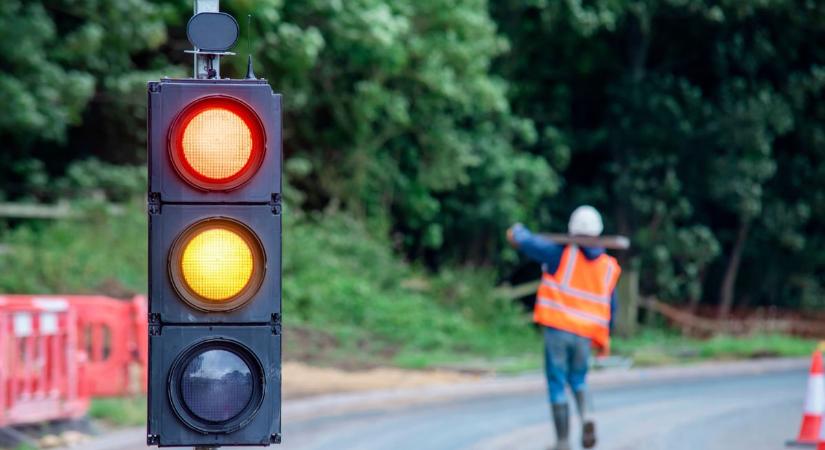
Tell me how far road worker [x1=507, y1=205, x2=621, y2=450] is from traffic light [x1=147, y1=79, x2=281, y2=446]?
21.7 ft

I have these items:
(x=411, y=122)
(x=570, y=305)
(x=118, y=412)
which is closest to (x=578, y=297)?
(x=570, y=305)

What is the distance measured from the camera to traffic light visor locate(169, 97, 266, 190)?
4246 mm

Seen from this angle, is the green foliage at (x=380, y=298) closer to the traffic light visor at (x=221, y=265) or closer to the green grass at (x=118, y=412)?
the green grass at (x=118, y=412)

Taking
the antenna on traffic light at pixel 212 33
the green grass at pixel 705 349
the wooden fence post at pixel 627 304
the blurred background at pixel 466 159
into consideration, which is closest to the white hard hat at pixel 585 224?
the antenna on traffic light at pixel 212 33

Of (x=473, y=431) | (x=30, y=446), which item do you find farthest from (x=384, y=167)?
(x=30, y=446)

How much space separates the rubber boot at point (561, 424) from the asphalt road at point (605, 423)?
3.54 ft

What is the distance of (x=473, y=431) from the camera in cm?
1313

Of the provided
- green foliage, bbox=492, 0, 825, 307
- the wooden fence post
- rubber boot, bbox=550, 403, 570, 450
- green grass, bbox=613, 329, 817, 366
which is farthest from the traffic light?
the wooden fence post

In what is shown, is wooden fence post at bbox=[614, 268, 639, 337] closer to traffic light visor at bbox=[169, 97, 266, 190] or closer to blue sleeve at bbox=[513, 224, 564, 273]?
blue sleeve at bbox=[513, 224, 564, 273]

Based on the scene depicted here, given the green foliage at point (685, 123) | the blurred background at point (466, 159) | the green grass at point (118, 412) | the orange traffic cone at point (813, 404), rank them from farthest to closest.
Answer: the green foliage at point (685, 123), the blurred background at point (466, 159), the green grass at point (118, 412), the orange traffic cone at point (813, 404)

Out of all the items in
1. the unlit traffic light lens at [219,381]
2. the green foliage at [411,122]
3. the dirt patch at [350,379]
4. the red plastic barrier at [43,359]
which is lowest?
the dirt patch at [350,379]

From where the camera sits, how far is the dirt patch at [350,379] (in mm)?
16547

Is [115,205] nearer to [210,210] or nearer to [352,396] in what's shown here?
[352,396]

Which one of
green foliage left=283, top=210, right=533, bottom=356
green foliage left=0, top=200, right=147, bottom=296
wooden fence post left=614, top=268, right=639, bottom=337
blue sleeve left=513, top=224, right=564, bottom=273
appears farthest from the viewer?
wooden fence post left=614, top=268, right=639, bottom=337
